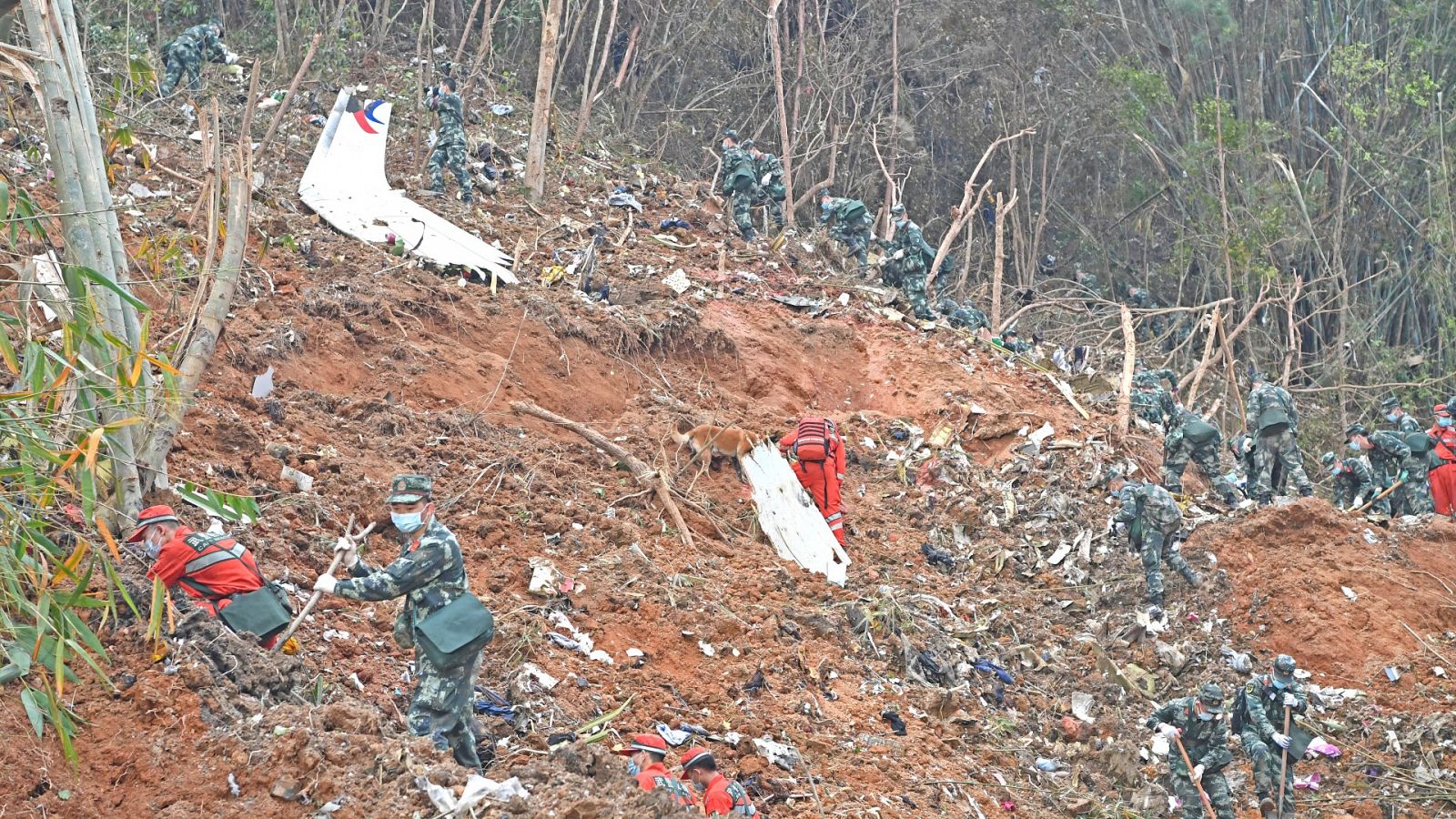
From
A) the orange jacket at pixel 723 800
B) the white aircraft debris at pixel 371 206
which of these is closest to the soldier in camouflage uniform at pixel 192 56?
the white aircraft debris at pixel 371 206

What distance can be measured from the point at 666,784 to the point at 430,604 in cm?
120

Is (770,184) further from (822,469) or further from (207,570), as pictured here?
(207,570)

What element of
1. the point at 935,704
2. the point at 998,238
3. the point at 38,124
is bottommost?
the point at 998,238

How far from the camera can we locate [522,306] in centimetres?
1160

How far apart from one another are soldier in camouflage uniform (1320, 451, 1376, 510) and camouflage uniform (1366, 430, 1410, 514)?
10 centimetres

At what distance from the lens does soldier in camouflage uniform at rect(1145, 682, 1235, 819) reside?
7742mm

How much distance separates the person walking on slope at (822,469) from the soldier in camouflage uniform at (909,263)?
515 cm

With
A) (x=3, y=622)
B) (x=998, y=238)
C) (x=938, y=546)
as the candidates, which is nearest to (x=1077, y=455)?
(x=938, y=546)

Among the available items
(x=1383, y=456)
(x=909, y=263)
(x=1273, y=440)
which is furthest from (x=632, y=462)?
(x=1383, y=456)

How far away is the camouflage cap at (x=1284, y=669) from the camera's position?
812cm

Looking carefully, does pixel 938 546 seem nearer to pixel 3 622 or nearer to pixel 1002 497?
pixel 1002 497

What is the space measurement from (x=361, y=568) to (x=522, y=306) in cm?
544

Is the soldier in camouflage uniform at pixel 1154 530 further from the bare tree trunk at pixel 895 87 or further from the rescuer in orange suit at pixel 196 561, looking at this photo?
the bare tree trunk at pixel 895 87

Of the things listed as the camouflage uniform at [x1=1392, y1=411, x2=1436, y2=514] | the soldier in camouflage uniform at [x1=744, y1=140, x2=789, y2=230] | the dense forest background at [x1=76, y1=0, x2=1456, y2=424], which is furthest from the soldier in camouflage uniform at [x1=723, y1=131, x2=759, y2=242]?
the camouflage uniform at [x1=1392, y1=411, x2=1436, y2=514]
